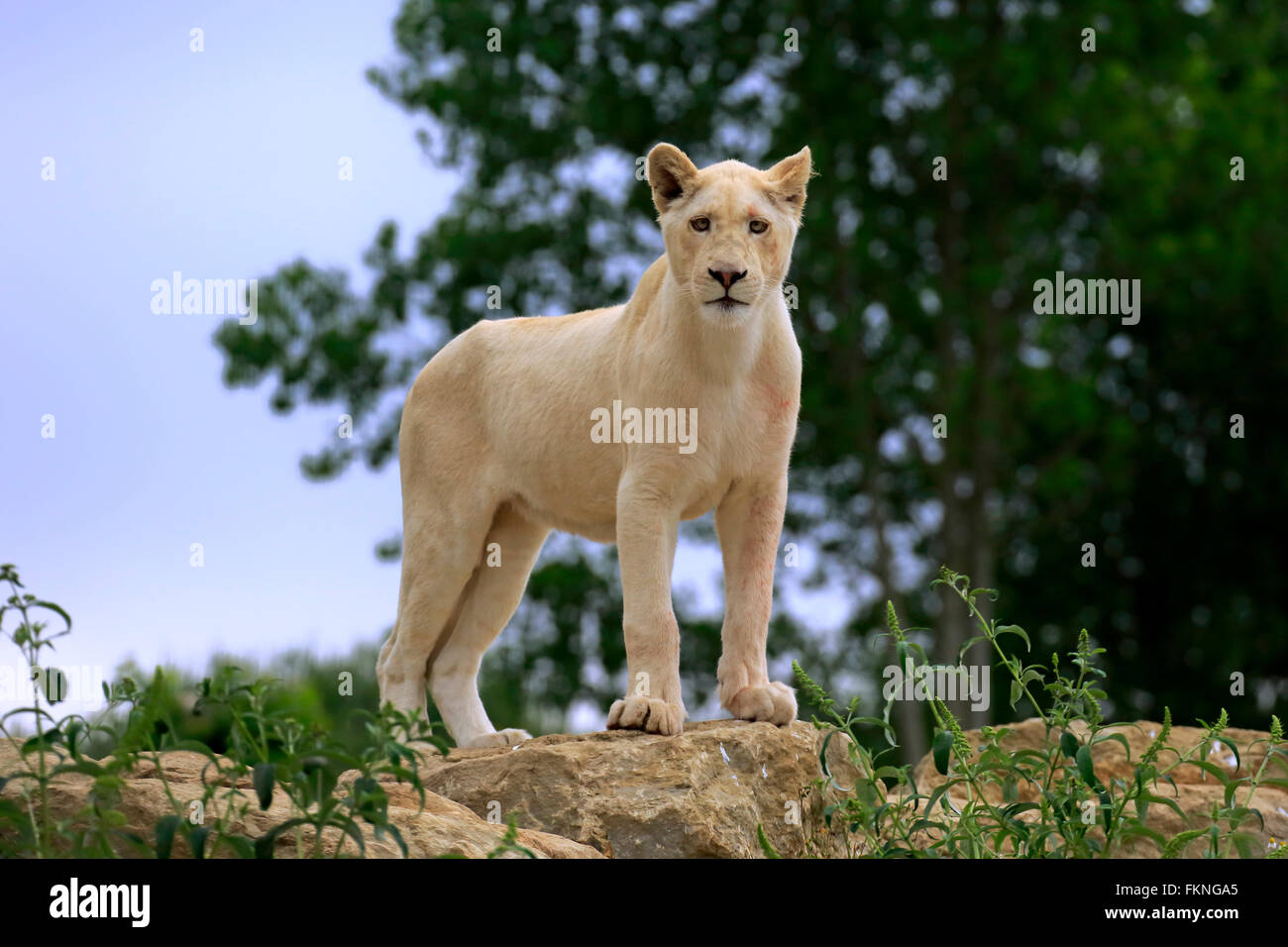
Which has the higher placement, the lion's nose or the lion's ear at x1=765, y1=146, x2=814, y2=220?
the lion's ear at x1=765, y1=146, x2=814, y2=220

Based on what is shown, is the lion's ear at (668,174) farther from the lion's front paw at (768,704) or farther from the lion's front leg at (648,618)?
the lion's front paw at (768,704)

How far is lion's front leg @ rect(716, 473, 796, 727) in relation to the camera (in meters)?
5.82

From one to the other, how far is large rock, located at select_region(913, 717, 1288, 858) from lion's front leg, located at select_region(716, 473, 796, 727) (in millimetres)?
990

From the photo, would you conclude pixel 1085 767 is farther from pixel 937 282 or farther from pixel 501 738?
pixel 937 282

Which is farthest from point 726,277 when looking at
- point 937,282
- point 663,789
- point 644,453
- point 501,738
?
point 937,282

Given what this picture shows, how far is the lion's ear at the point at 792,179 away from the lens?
18.6ft

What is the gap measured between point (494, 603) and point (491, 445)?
756 mm

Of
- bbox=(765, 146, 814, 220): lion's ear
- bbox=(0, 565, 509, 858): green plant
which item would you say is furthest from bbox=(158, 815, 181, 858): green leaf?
bbox=(765, 146, 814, 220): lion's ear

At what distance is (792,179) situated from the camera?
5.68m

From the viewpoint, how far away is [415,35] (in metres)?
19.1

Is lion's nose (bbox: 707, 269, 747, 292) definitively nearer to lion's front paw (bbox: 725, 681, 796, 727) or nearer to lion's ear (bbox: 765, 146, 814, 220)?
lion's ear (bbox: 765, 146, 814, 220)

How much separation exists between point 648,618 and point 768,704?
61 centimetres
